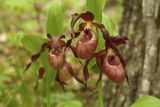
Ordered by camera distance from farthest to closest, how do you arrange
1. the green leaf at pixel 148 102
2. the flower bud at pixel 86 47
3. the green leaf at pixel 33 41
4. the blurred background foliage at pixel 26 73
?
the blurred background foliage at pixel 26 73 < the green leaf at pixel 33 41 < the green leaf at pixel 148 102 < the flower bud at pixel 86 47

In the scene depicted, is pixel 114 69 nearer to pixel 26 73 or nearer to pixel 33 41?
pixel 33 41

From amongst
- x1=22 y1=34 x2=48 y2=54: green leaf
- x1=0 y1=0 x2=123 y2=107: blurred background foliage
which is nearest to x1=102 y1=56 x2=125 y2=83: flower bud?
x1=0 y1=0 x2=123 y2=107: blurred background foliage

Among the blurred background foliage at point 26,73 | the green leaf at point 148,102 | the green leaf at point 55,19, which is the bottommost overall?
the blurred background foliage at point 26,73

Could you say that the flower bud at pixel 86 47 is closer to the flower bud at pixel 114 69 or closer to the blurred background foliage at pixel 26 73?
the flower bud at pixel 114 69

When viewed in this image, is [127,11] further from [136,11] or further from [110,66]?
[110,66]

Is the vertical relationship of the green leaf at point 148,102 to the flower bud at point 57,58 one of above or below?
below

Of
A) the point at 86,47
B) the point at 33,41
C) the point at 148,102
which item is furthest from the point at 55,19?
the point at 148,102

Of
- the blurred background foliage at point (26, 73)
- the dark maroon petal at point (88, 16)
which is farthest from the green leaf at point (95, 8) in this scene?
the blurred background foliage at point (26, 73)
